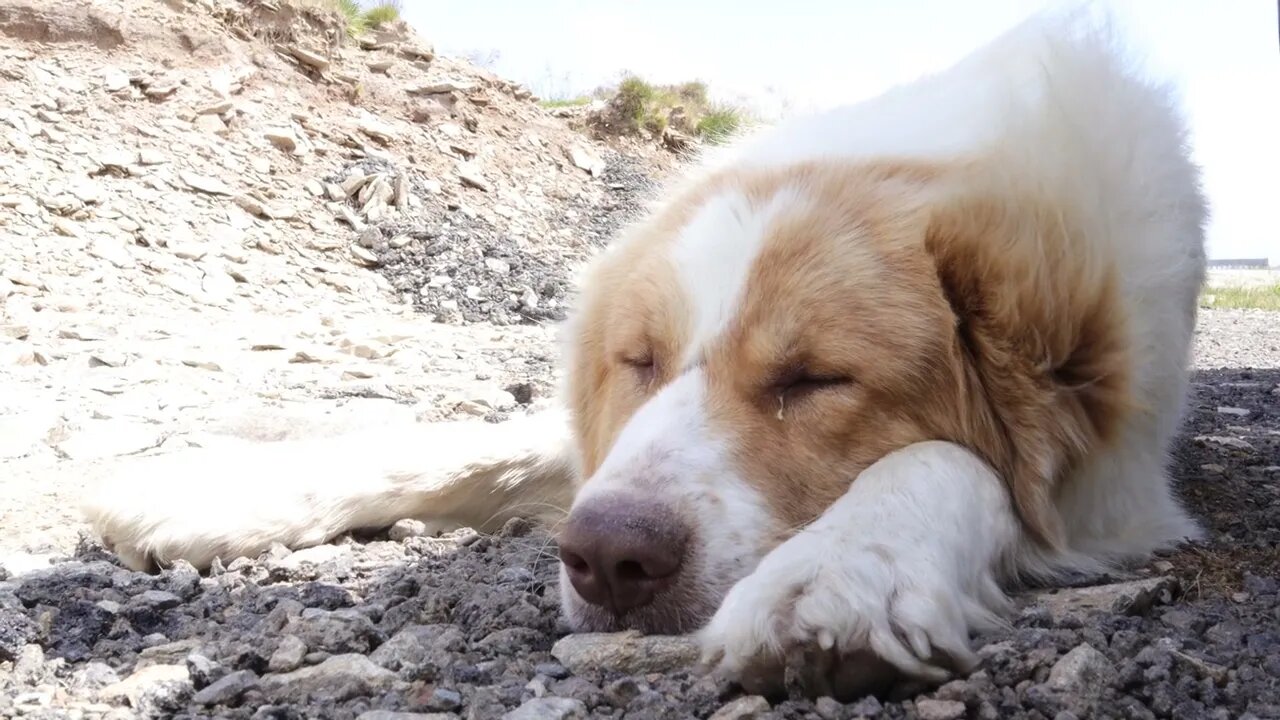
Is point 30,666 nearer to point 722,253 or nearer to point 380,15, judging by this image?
point 722,253

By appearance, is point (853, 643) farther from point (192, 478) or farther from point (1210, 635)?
point (192, 478)

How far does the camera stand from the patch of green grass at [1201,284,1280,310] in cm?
1716

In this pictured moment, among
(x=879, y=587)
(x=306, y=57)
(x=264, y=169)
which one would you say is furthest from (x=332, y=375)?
(x=306, y=57)

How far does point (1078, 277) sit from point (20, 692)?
7.34 ft

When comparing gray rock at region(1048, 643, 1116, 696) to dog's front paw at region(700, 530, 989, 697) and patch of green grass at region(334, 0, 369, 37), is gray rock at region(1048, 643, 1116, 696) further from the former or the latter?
patch of green grass at region(334, 0, 369, 37)

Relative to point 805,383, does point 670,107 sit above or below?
above

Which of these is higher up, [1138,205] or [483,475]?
[1138,205]

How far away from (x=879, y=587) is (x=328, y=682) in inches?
38.0

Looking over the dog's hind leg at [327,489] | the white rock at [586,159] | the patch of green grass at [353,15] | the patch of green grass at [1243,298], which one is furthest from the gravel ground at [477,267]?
the patch of green grass at [1243,298]

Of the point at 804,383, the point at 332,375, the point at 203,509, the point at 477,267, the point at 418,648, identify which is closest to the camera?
the point at 418,648

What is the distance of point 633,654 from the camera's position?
1.92m

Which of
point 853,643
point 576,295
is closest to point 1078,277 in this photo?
point 853,643

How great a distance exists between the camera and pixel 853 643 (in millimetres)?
1663

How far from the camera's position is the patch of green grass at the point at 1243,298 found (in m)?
17.2
